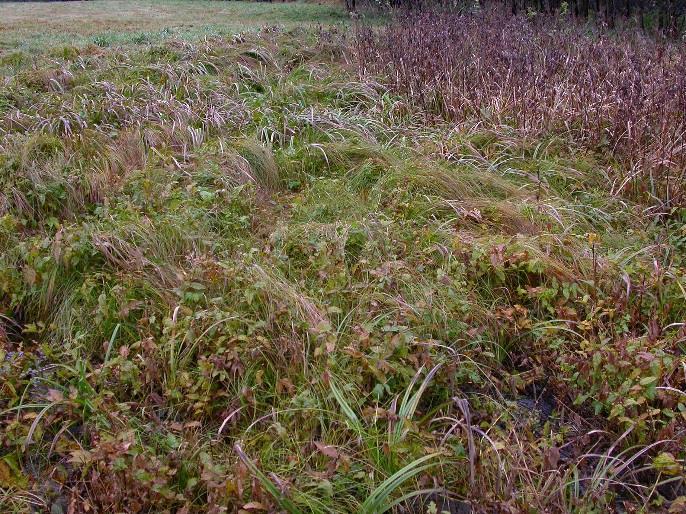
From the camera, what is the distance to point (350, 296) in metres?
3.43

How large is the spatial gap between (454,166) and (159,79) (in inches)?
132

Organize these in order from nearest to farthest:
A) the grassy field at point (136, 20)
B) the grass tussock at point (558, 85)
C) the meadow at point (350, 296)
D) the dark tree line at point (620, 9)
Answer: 1. the meadow at point (350, 296)
2. the grass tussock at point (558, 85)
3. the grassy field at point (136, 20)
4. the dark tree line at point (620, 9)

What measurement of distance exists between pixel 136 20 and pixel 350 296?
9819 millimetres

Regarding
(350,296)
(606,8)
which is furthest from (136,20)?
(350,296)

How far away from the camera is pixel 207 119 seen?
5.71 meters

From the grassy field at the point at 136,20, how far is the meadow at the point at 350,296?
2.87 m

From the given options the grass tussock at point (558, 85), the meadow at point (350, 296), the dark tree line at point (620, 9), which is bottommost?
the meadow at point (350, 296)

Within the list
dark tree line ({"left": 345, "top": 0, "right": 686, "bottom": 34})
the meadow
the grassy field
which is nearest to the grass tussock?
the meadow

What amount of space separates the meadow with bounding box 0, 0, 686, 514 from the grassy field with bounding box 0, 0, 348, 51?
2.87 metres

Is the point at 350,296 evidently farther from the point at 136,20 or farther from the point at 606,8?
the point at 136,20

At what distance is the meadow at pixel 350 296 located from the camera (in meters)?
2.53

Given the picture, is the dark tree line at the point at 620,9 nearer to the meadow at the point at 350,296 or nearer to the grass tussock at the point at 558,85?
the grass tussock at the point at 558,85

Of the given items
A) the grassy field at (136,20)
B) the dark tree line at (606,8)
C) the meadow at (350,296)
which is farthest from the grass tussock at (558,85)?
the grassy field at (136,20)

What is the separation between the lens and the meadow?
8.30 feet
